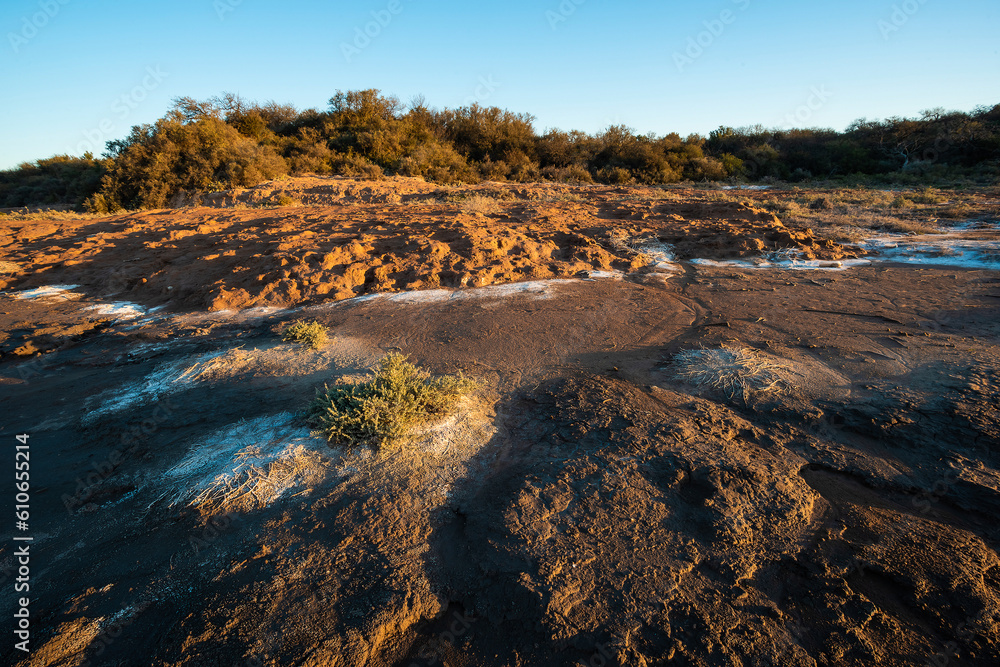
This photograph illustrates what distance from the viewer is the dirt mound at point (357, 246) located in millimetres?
6613

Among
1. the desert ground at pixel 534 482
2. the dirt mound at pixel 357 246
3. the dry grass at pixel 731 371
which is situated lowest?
the desert ground at pixel 534 482

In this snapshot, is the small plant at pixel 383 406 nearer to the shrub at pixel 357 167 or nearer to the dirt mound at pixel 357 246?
the dirt mound at pixel 357 246

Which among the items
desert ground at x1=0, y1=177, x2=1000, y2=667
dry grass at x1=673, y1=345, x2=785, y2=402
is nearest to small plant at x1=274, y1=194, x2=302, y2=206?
desert ground at x1=0, y1=177, x2=1000, y2=667

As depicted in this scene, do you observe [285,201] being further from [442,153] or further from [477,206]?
[442,153]

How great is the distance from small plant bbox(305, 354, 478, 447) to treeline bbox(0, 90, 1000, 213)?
1439 cm

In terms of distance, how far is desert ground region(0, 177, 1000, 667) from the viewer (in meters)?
1.81

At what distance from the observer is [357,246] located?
23.7ft

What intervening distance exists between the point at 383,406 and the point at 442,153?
18.7 metres

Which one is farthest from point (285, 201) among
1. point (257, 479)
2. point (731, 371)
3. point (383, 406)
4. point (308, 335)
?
point (731, 371)

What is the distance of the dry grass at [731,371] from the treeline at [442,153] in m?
15.3

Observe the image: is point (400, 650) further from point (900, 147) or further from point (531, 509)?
point (900, 147)

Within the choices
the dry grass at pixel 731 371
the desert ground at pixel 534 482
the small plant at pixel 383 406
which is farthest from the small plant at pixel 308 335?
the dry grass at pixel 731 371

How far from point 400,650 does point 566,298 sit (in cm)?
460

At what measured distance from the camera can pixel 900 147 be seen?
2147 cm
